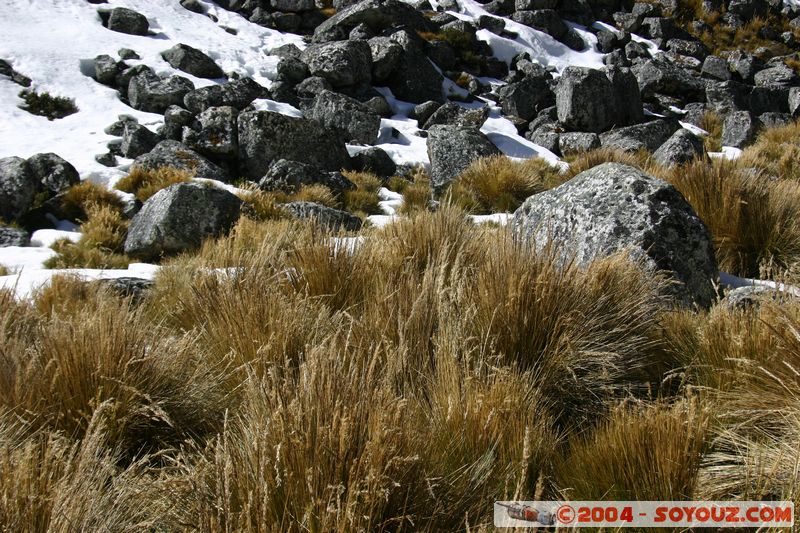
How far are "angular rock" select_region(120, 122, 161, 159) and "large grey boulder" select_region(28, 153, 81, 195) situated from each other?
1315 mm

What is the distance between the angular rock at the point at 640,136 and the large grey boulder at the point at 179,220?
28.5 ft

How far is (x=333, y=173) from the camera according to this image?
36.8 feet

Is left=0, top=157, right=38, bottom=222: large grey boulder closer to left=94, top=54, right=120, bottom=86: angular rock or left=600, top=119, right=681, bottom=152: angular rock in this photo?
left=94, top=54, right=120, bottom=86: angular rock

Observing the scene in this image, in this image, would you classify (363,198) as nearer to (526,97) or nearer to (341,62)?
(341,62)

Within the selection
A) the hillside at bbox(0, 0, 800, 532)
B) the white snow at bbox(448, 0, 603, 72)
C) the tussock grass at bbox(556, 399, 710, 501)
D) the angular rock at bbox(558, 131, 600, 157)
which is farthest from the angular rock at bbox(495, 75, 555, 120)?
the tussock grass at bbox(556, 399, 710, 501)

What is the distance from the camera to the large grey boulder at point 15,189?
364 inches

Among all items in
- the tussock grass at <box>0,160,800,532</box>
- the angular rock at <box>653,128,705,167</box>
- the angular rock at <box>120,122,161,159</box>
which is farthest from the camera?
the angular rock at <box>120,122,161,159</box>

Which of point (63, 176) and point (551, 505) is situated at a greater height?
point (551, 505)

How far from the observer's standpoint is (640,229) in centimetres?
391

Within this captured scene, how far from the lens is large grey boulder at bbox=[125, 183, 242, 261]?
7.86m

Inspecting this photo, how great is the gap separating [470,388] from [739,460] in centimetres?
94

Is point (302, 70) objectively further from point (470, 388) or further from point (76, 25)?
point (470, 388)

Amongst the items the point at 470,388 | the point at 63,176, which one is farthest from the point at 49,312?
the point at 63,176
